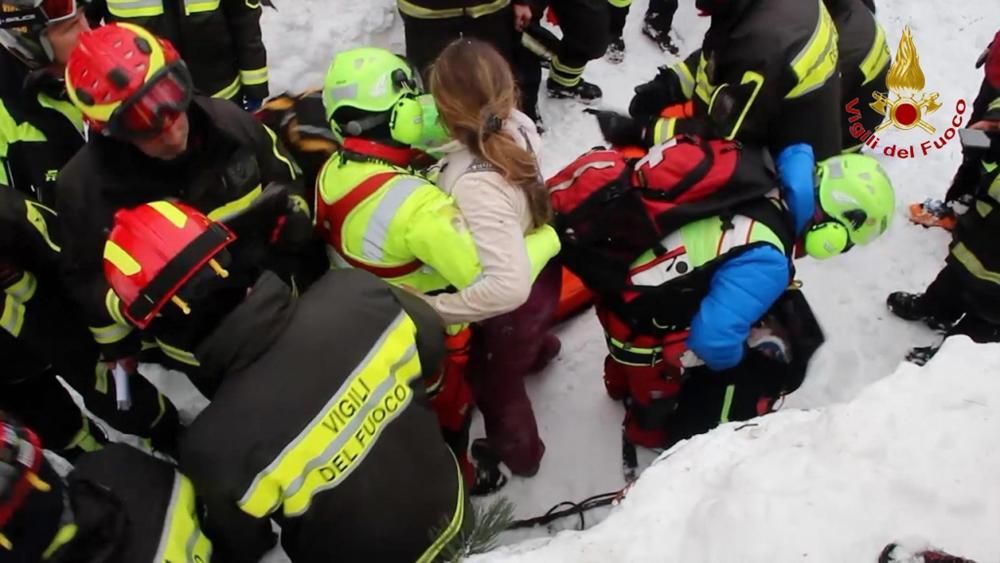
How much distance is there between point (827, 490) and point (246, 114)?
2.26 m

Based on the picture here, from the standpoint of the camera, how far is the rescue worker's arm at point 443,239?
2.45m

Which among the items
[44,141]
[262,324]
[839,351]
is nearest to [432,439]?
[262,324]

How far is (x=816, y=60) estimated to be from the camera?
3240 millimetres

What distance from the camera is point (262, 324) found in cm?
180

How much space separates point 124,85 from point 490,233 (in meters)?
1.18

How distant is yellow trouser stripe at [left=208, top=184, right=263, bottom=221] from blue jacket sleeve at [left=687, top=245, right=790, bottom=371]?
1631 mm

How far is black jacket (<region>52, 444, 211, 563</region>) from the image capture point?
5.00 feet

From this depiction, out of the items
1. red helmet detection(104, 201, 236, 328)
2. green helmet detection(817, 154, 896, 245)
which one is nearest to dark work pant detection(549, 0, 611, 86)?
green helmet detection(817, 154, 896, 245)

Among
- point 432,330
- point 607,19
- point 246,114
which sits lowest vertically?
point 607,19

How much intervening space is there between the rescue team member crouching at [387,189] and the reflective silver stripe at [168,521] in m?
1.02

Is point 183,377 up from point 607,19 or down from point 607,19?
down

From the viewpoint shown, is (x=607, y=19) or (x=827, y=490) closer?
(x=827, y=490)

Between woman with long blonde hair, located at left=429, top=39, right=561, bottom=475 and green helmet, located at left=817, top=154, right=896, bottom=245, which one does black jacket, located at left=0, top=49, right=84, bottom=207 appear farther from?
green helmet, located at left=817, top=154, right=896, bottom=245

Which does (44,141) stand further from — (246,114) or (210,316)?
(210,316)
